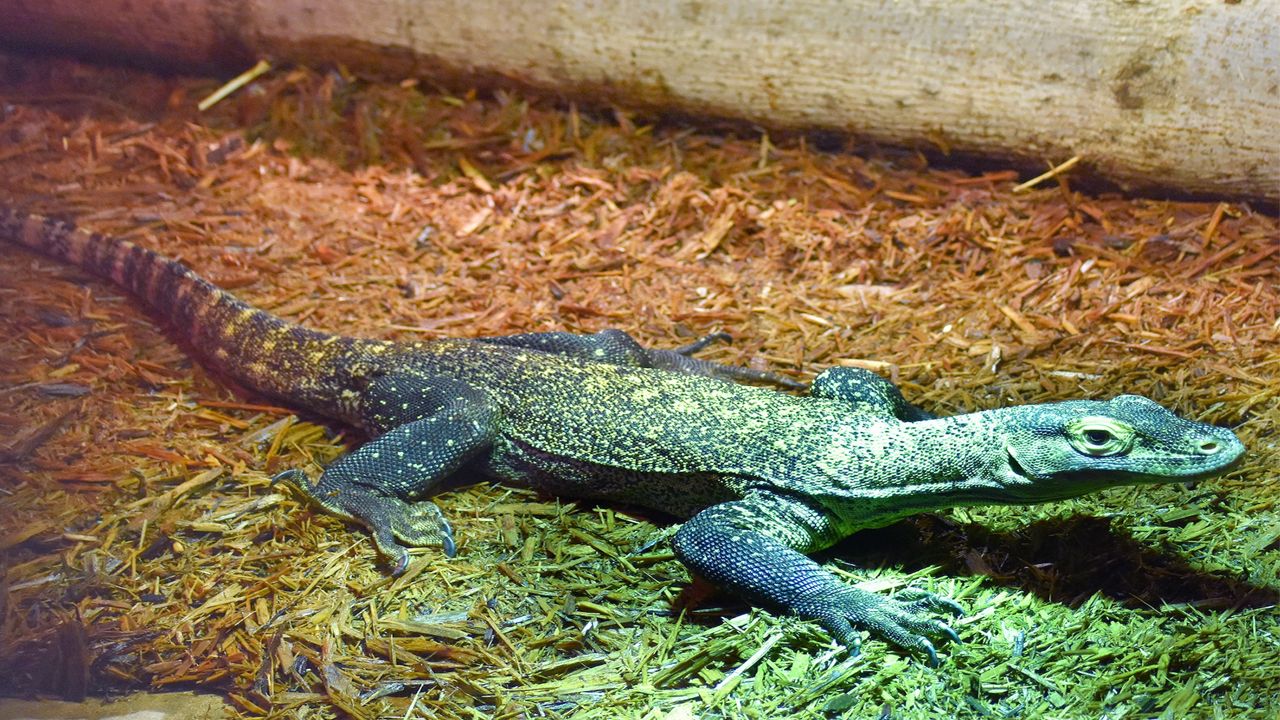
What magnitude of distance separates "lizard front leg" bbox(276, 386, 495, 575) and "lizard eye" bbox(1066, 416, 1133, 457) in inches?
102

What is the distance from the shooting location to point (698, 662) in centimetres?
386

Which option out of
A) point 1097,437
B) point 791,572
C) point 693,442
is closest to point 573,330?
point 693,442

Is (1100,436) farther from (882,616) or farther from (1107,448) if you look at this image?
(882,616)

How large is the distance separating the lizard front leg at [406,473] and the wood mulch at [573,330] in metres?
0.12

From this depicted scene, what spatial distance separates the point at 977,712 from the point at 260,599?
2796 mm

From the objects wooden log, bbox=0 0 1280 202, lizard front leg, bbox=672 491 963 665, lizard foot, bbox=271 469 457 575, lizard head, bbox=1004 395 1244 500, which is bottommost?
lizard foot, bbox=271 469 457 575

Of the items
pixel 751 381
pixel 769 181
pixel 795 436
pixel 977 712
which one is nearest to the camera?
pixel 977 712

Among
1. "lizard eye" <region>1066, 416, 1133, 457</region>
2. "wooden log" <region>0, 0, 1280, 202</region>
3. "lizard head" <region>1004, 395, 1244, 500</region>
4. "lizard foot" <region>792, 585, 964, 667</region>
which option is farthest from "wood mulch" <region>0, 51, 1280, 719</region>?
"lizard eye" <region>1066, 416, 1133, 457</region>

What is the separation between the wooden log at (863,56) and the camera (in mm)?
5695

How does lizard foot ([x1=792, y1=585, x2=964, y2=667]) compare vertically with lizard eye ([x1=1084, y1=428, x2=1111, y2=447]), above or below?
below

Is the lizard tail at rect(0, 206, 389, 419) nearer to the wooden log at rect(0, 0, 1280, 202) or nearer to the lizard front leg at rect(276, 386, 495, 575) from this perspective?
the lizard front leg at rect(276, 386, 495, 575)

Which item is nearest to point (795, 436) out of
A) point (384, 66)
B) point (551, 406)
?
point (551, 406)

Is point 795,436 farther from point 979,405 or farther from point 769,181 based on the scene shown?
point 769,181

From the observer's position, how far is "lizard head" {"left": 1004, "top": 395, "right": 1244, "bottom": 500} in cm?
384
